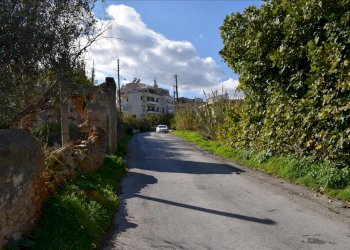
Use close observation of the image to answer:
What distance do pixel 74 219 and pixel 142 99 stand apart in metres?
96.7

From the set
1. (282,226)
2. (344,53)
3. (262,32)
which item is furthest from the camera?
(262,32)

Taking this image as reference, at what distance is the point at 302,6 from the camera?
1172 cm

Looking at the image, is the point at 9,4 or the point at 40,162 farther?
the point at 40,162

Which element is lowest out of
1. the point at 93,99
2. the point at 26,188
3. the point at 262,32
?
the point at 26,188

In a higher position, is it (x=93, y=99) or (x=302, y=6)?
(x=302, y=6)

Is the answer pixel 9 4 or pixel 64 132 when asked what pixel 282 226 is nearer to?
pixel 9 4

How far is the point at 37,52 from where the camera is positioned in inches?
243

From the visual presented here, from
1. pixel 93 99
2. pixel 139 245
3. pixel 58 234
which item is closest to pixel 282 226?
pixel 139 245

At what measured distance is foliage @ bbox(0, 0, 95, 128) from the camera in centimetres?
586

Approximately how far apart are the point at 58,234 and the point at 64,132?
8.84 meters

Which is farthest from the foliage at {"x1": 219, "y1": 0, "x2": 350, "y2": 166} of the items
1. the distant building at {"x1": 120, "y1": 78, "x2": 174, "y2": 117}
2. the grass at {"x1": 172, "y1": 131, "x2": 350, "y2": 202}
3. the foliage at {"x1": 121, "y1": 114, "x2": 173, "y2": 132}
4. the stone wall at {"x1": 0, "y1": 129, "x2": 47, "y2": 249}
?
the distant building at {"x1": 120, "y1": 78, "x2": 174, "y2": 117}

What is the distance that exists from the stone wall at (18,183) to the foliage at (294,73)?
703 centimetres

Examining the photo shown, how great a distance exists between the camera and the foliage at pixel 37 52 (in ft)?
19.2

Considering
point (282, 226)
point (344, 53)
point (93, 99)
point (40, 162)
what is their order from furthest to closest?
point (93, 99), point (344, 53), point (282, 226), point (40, 162)
